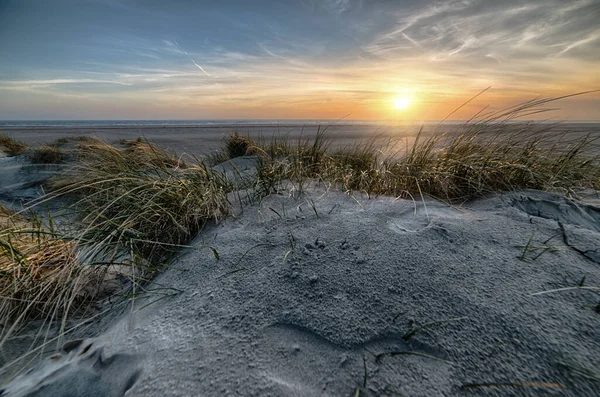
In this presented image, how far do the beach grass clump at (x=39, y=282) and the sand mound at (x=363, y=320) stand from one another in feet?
1.25

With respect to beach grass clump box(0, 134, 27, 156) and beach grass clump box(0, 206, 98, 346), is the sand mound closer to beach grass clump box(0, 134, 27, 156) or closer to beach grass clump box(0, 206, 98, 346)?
beach grass clump box(0, 206, 98, 346)

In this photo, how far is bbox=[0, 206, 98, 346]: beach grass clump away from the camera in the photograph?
125 centimetres

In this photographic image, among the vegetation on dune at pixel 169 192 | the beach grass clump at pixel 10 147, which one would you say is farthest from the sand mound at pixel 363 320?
the beach grass clump at pixel 10 147

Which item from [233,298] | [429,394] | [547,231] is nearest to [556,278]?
[547,231]

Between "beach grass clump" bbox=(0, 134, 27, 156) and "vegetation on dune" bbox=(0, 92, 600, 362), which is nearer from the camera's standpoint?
"vegetation on dune" bbox=(0, 92, 600, 362)

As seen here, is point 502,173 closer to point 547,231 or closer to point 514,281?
point 547,231

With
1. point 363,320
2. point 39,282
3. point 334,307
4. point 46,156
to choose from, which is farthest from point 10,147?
point 363,320

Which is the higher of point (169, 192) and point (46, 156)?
point (169, 192)

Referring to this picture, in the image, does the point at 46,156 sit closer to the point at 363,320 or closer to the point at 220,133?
the point at 363,320

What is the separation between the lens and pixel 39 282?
52.6 inches

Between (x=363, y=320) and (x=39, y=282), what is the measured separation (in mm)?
1523

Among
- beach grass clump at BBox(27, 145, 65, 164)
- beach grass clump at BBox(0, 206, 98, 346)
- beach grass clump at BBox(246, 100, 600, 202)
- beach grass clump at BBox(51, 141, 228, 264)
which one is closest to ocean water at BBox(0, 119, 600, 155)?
beach grass clump at BBox(246, 100, 600, 202)

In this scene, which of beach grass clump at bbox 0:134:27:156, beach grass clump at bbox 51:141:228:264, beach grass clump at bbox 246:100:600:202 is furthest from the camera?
beach grass clump at bbox 0:134:27:156

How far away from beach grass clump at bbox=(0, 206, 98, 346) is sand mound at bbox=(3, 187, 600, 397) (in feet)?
1.25
